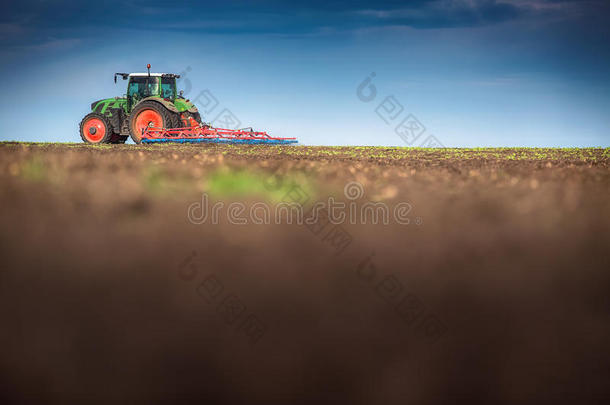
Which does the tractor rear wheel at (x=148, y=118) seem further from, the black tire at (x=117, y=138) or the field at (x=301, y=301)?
the field at (x=301, y=301)

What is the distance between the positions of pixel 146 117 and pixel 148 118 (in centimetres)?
7

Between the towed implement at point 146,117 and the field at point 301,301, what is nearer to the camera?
the field at point 301,301

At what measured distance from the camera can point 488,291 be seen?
1108 millimetres

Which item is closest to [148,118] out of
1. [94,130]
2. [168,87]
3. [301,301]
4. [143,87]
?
[143,87]

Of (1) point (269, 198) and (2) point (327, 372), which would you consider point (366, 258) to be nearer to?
(2) point (327, 372)

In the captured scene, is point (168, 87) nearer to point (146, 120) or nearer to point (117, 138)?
point (146, 120)

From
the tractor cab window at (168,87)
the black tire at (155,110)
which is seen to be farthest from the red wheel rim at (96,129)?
the tractor cab window at (168,87)

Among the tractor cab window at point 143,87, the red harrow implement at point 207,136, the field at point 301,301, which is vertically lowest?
the field at point 301,301

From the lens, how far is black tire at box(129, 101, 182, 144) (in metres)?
14.2

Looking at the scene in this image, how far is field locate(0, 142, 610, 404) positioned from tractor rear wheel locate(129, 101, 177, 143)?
1304 cm

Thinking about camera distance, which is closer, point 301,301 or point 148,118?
point 301,301

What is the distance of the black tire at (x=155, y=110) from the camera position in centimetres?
1416

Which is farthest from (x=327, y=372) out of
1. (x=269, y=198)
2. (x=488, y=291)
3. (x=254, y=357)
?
(x=269, y=198)

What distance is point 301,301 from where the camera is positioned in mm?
1023
